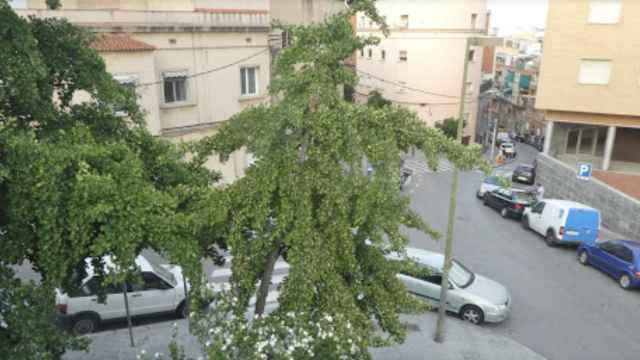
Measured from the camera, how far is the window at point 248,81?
21.3m

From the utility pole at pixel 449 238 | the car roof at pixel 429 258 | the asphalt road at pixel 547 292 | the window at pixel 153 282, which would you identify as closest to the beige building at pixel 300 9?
the asphalt road at pixel 547 292

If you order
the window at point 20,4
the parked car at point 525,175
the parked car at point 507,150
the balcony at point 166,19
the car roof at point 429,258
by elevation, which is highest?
the window at point 20,4

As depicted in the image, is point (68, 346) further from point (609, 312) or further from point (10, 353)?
point (609, 312)

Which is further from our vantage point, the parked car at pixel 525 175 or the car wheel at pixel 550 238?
the parked car at pixel 525 175

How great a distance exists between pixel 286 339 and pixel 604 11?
2192 centimetres

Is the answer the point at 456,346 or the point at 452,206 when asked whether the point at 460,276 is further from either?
the point at 452,206

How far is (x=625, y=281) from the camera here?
14.8 m

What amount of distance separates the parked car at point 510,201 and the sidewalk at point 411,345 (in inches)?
405

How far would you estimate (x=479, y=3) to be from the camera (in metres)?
37.2

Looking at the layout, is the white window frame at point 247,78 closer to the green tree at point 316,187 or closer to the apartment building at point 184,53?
the apartment building at point 184,53

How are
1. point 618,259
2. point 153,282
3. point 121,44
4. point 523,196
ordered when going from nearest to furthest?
point 153,282
point 618,259
point 121,44
point 523,196

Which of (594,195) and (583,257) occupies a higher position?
(594,195)

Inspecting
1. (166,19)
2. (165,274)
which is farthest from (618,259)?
(166,19)

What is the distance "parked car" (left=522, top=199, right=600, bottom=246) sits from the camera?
17.7 metres
